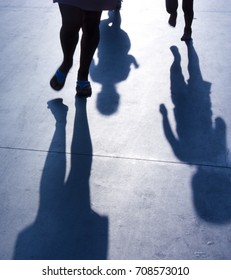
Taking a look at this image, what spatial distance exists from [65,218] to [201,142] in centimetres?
100

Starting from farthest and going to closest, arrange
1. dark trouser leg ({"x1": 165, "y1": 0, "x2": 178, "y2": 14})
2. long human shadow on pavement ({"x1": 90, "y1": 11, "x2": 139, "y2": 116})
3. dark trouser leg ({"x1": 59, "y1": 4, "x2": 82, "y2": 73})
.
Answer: dark trouser leg ({"x1": 165, "y1": 0, "x2": 178, "y2": 14}), long human shadow on pavement ({"x1": 90, "y1": 11, "x2": 139, "y2": 116}), dark trouser leg ({"x1": 59, "y1": 4, "x2": 82, "y2": 73})

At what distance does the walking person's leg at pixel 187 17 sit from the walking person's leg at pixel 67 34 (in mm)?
1283

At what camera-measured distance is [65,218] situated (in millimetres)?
1897

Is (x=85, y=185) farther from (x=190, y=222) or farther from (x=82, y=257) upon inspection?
(x=190, y=222)

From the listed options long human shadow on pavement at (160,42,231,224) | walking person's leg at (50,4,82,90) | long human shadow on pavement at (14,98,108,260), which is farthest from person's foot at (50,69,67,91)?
long human shadow on pavement at (160,42,231,224)

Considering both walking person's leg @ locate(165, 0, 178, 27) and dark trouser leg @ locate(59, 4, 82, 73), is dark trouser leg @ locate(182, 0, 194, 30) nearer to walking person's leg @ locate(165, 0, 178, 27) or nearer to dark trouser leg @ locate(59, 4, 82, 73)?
walking person's leg @ locate(165, 0, 178, 27)

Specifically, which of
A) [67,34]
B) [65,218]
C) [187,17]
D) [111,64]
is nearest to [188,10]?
[187,17]

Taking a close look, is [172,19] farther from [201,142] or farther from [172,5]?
[201,142]

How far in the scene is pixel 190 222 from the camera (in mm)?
1845

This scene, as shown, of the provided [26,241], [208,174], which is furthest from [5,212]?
[208,174]

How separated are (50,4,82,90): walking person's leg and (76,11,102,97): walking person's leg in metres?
0.06

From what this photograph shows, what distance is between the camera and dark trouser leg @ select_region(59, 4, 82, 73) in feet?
8.22

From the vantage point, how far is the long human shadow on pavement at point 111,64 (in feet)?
9.13

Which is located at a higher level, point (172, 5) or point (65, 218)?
point (172, 5)
